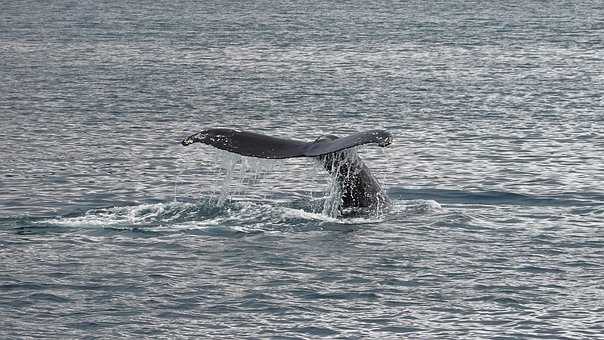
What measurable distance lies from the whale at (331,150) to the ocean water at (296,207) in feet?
0.99

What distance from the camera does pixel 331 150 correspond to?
51.9 feet

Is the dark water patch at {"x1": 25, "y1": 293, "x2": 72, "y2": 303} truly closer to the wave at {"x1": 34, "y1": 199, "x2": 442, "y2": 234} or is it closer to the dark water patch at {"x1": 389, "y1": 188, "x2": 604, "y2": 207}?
the wave at {"x1": 34, "y1": 199, "x2": 442, "y2": 234}

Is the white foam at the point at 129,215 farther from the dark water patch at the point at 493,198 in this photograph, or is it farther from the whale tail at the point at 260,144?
the dark water patch at the point at 493,198

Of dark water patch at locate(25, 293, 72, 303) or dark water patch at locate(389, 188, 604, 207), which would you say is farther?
dark water patch at locate(389, 188, 604, 207)

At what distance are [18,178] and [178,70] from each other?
85.5ft

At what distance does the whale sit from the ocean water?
0.30m

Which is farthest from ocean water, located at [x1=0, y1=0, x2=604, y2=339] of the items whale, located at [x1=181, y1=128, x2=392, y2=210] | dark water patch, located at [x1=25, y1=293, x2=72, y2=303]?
whale, located at [x1=181, y1=128, x2=392, y2=210]

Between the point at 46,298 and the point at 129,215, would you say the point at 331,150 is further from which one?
the point at 129,215

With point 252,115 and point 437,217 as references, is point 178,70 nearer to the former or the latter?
point 252,115

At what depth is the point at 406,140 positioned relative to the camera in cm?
2844

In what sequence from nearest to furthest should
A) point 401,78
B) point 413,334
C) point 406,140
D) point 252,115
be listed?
point 413,334
point 406,140
point 252,115
point 401,78

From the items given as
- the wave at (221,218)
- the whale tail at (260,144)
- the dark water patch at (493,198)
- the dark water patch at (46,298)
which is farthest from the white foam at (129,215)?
the dark water patch at (493,198)

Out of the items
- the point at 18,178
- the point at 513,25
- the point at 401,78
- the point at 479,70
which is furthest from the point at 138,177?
the point at 513,25

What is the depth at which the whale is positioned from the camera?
15766 mm
